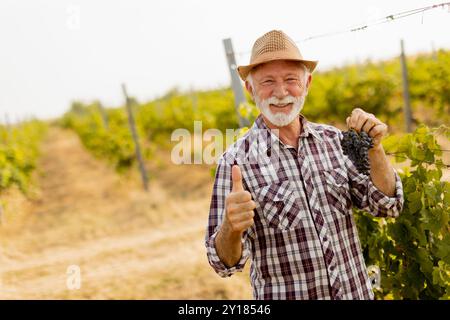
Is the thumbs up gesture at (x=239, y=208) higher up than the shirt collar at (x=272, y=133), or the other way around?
the shirt collar at (x=272, y=133)

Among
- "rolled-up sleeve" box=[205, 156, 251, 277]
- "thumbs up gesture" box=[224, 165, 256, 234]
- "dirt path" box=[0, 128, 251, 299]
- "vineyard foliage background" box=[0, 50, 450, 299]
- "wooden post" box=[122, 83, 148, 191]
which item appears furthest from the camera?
"wooden post" box=[122, 83, 148, 191]

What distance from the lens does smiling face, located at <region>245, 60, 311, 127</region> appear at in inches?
68.6

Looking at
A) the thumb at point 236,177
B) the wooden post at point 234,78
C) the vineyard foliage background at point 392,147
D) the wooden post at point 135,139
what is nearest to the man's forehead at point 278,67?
the thumb at point 236,177

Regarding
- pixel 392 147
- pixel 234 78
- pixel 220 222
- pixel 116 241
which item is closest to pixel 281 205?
pixel 220 222

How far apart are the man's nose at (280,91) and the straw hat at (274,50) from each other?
3.9 inches

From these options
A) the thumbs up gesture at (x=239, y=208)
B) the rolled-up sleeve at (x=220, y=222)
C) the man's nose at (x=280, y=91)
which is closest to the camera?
the thumbs up gesture at (x=239, y=208)

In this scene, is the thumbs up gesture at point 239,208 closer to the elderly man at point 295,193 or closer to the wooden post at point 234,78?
the elderly man at point 295,193

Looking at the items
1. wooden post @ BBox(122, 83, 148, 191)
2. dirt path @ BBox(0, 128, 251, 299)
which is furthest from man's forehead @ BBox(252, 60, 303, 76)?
wooden post @ BBox(122, 83, 148, 191)

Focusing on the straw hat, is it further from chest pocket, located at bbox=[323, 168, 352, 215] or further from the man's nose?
chest pocket, located at bbox=[323, 168, 352, 215]

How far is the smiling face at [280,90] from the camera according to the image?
A: 5.72ft

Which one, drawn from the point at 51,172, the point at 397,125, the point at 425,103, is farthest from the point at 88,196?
the point at 425,103

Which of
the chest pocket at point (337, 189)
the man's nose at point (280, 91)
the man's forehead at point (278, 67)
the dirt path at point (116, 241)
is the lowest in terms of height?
the chest pocket at point (337, 189)

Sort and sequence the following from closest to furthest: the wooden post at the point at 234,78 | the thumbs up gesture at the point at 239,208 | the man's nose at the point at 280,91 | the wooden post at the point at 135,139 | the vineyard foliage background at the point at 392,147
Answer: the thumbs up gesture at the point at 239,208
the man's nose at the point at 280,91
the vineyard foliage background at the point at 392,147
the wooden post at the point at 234,78
the wooden post at the point at 135,139

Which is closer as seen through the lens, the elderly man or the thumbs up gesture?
the thumbs up gesture
